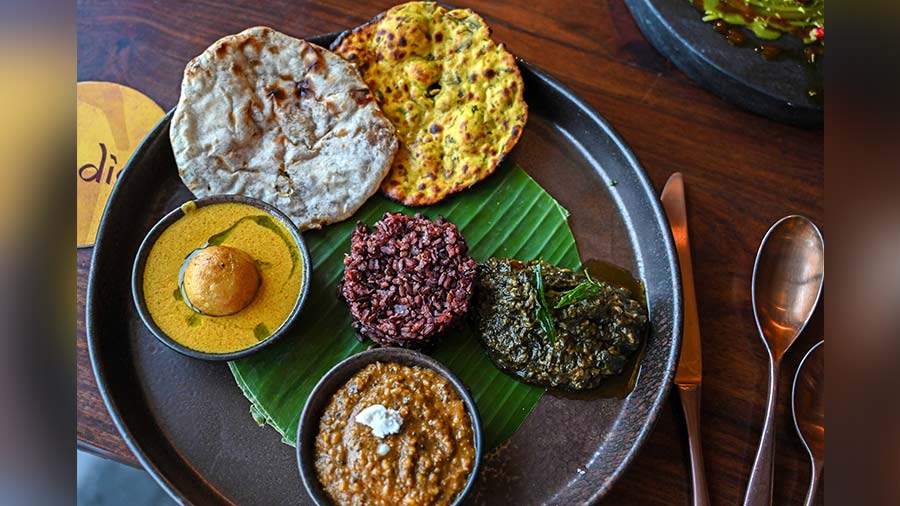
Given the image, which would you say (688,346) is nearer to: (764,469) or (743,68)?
(764,469)

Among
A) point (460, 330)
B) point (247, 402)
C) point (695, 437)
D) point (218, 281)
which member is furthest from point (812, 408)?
point (218, 281)

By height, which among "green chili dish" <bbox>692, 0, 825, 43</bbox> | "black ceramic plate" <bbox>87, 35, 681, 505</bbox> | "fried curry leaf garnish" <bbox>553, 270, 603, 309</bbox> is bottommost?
"black ceramic plate" <bbox>87, 35, 681, 505</bbox>

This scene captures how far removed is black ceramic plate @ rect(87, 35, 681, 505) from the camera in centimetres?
259

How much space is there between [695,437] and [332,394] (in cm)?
149

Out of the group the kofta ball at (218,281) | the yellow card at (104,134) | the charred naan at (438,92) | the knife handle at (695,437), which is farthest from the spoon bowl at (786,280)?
the yellow card at (104,134)

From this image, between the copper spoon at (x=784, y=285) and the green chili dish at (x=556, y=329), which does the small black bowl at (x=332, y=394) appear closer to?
the green chili dish at (x=556, y=329)

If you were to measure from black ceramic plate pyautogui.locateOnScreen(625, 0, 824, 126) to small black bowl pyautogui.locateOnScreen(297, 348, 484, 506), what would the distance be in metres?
2.01

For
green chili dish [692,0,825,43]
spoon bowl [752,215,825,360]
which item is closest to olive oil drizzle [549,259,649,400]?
spoon bowl [752,215,825,360]

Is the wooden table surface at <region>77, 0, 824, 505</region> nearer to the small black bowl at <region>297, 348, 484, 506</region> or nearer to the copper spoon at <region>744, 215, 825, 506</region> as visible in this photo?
the copper spoon at <region>744, 215, 825, 506</region>

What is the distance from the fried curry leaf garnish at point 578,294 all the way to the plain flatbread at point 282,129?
99 cm

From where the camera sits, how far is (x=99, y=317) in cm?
271
